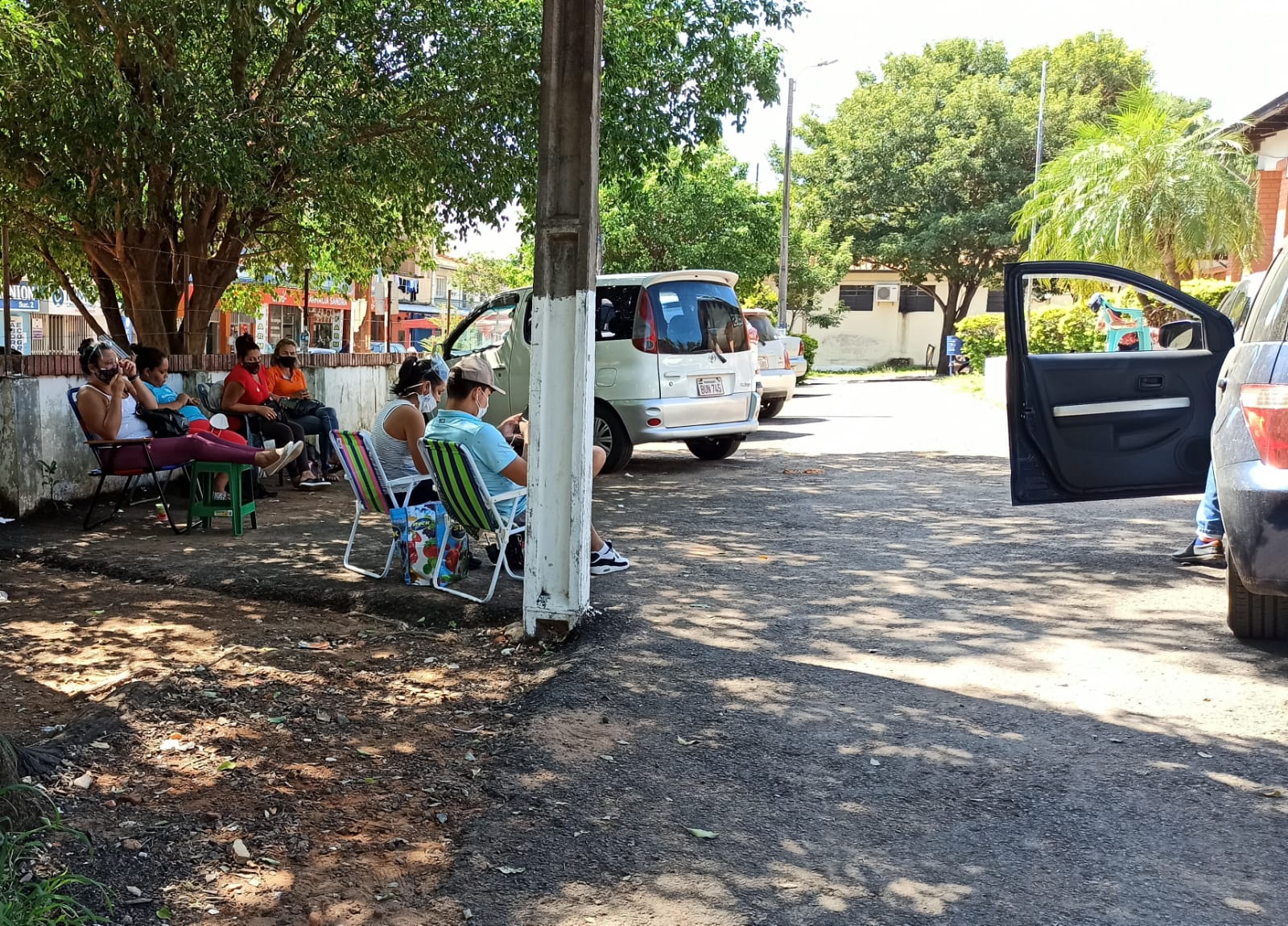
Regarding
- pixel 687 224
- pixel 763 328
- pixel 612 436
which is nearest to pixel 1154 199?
pixel 763 328

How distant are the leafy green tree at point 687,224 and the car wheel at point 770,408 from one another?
11.0 meters

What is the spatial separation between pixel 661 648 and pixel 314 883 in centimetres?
247

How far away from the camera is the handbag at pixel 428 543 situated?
6.63 meters

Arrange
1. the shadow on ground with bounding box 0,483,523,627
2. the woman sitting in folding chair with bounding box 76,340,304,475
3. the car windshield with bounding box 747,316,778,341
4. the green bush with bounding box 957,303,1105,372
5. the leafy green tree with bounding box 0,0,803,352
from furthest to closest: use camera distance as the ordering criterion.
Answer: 1. the green bush with bounding box 957,303,1105,372
2. the car windshield with bounding box 747,316,778,341
3. the leafy green tree with bounding box 0,0,803,352
4. the woman sitting in folding chair with bounding box 76,340,304,475
5. the shadow on ground with bounding box 0,483,523,627

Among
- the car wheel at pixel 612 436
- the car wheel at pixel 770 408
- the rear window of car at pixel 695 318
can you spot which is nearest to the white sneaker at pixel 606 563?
the car wheel at pixel 612 436

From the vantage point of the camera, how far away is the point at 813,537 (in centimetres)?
841

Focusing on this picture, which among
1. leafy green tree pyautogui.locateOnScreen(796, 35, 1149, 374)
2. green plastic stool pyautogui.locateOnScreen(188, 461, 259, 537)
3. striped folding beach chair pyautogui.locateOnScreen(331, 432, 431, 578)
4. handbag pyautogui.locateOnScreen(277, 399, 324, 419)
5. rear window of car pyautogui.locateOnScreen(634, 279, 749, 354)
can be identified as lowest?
green plastic stool pyautogui.locateOnScreen(188, 461, 259, 537)

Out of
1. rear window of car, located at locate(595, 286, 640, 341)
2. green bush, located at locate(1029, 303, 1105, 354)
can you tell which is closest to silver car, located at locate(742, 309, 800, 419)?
green bush, located at locate(1029, 303, 1105, 354)

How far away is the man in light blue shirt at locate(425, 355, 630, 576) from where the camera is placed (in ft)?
21.2

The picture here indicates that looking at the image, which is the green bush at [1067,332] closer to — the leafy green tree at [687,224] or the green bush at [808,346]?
the leafy green tree at [687,224]

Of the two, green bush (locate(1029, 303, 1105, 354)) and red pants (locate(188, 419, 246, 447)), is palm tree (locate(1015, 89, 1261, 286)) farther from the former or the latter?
red pants (locate(188, 419, 246, 447))

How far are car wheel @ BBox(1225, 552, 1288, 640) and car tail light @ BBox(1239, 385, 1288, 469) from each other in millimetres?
851

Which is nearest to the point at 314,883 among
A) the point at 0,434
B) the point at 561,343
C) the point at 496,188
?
the point at 561,343

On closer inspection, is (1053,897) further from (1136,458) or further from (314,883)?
(1136,458)
